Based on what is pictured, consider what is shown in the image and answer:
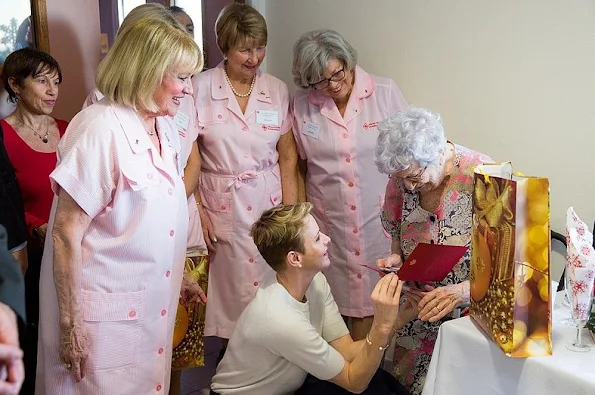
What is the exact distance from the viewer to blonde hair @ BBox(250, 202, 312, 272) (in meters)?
2.05

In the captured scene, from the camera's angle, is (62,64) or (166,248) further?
(62,64)

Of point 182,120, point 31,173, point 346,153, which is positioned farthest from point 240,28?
point 31,173

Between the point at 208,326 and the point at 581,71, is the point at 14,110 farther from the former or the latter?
the point at 581,71

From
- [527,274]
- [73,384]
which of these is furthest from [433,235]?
[73,384]

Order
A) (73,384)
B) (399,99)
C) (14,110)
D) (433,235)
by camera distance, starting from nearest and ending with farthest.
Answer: (73,384)
(433,235)
(14,110)
(399,99)

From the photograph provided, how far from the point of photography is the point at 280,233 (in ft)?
6.76

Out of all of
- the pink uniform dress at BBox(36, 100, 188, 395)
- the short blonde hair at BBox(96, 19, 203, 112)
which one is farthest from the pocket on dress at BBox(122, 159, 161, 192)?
the short blonde hair at BBox(96, 19, 203, 112)

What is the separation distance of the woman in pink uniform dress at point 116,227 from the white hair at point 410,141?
638mm

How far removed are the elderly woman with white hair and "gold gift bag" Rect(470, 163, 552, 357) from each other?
0.37 meters

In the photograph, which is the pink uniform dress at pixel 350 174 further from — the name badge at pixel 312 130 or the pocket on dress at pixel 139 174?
the pocket on dress at pixel 139 174

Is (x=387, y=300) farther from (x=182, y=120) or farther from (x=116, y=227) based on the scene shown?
(x=182, y=120)

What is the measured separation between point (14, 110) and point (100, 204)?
3.70ft

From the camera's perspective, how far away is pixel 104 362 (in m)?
1.94

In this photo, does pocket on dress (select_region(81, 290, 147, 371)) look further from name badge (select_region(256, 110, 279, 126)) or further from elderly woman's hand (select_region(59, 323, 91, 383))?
name badge (select_region(256, 110, 279, 126))
